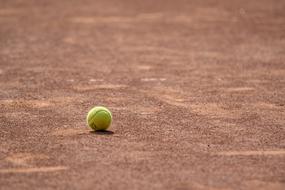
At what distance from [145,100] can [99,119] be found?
2.16 m

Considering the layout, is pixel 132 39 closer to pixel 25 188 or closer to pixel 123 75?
pixel 123 75

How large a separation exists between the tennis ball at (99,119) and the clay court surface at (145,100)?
0.38 ft

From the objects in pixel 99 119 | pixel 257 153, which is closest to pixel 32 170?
pixel 99 119

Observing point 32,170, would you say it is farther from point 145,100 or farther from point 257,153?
point 145,100

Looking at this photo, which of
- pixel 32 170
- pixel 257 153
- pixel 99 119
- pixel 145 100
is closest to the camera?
pixel 32 170

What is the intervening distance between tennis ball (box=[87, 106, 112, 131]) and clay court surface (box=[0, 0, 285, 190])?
117 mm

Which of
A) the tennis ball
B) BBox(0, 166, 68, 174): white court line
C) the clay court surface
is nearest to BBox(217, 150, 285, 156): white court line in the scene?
the clay court surface

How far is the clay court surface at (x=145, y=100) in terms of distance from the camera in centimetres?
808

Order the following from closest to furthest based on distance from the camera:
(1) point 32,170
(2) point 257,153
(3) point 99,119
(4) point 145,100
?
(1) point 32,170
(2) point 257,153
(3) point 99,119
(4) point 145,100

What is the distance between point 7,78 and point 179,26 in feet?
24.3

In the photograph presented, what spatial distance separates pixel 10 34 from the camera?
18.5 m

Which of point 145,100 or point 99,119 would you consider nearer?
point 99,119

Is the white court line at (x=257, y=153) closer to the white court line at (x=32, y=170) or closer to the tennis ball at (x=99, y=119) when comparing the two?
the tennis ball at (x=99, y=119)

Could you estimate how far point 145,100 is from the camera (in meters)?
11.7
